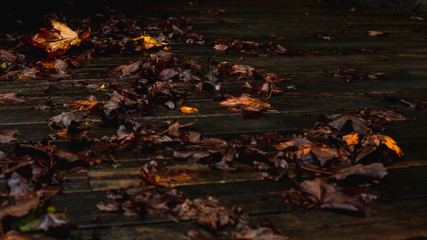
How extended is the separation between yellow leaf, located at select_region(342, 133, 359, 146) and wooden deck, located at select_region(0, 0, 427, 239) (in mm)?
210

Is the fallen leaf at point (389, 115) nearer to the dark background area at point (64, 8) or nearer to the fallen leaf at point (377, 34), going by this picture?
the fallen leaf at point (377, 34)

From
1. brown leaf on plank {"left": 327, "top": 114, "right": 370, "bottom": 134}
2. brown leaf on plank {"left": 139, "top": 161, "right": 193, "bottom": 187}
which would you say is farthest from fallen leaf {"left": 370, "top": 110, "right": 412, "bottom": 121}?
brown leaf on plank {"left": 139, "top": 161, "right": 193, "bottom": 187}

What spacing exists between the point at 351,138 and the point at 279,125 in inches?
15.3

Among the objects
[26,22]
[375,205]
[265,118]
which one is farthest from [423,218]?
[26,22]

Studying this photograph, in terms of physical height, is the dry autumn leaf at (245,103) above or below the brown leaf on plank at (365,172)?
above

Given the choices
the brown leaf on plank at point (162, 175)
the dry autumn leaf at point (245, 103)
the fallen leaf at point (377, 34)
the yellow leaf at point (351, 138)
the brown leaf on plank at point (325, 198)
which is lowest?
the brown leaf on plank at point (325, 198)

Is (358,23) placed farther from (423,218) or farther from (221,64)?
(423,218)

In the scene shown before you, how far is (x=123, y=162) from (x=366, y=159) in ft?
3.44

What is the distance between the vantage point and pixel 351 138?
207 cm

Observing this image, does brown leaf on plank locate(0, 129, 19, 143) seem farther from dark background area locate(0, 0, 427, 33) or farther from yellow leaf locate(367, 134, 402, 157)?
dark background area locate(0, 0, 427, 33)

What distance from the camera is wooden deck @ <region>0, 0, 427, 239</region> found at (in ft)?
4.69

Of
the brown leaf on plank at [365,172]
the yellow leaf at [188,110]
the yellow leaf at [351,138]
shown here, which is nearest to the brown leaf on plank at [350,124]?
the yellow leaf at [351,138]

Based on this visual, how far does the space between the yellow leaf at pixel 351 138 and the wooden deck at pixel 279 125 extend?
0.21 meters

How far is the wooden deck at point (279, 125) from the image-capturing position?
1.43 metres
